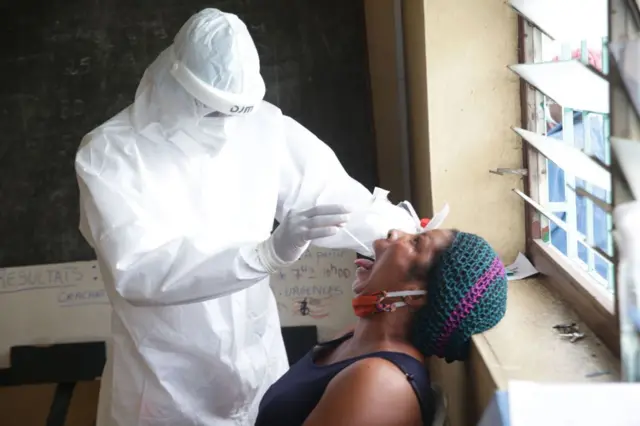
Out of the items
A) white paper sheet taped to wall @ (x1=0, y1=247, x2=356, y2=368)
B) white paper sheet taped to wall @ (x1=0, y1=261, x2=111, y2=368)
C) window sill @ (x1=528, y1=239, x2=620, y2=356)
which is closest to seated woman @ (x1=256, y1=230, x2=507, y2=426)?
window sill @ (x1=528, y1=239, x2=620, y2=356)

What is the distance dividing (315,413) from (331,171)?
762mm

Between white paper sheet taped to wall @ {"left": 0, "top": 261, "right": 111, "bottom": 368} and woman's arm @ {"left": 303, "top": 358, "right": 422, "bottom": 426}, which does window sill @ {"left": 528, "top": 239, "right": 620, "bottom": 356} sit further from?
white paper sheet taped to wall @ {"left": 0, "top": 261, "right": 111, "bottom": 368}

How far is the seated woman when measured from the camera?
1.14 m

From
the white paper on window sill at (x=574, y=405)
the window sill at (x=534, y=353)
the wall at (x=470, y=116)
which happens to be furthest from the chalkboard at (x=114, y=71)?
the white paper on window sill at (x=574, y=405)

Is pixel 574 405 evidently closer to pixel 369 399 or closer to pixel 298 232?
pixel 369 399

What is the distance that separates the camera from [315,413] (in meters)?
1.17

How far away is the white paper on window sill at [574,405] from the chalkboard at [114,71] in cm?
170

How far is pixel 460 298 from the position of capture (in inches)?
48.9

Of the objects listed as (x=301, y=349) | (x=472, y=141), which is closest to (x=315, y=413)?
(x=472, y=141)

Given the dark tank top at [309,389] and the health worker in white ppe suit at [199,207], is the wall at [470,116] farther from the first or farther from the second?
the dark tank top at [309,389]

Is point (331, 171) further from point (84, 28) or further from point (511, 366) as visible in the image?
point (84, 28)

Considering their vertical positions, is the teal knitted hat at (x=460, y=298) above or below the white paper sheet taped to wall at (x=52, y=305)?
above

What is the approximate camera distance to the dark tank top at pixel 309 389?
1.20 metres

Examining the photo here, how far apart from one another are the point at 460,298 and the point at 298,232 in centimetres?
33
